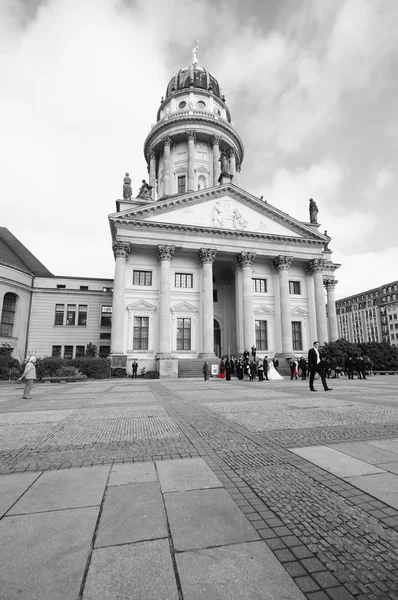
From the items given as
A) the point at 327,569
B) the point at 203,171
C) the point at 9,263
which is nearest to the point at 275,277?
the point at 203,171

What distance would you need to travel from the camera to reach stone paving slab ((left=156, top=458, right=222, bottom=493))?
3.46 m

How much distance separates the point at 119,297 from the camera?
3300cm

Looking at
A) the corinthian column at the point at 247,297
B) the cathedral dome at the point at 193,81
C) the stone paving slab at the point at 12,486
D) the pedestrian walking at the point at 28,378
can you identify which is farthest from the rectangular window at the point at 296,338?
the cathedral dome at the point at 193,81

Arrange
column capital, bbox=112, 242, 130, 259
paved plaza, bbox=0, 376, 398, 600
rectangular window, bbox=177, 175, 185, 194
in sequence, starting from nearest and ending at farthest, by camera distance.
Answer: paved plaza, bbox=0, 376, 398, 600 < column capital, bbox=112, 242, 130, 259 < rectangular window, bbox=177, 175, 185, 194

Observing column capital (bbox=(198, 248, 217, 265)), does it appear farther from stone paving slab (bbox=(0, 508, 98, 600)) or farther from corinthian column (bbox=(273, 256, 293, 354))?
stone paving slab (bbox=(0, 508, 98, 600))

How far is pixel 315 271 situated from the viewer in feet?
128

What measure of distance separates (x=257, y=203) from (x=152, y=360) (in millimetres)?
20604

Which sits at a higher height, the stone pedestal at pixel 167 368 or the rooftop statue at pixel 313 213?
the rooftop statue at pixel 313 213

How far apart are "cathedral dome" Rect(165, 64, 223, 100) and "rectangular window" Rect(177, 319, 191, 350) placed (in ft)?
139

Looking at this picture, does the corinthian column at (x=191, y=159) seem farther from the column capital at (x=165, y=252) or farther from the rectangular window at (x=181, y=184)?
the column capital at (x=165, y=252)

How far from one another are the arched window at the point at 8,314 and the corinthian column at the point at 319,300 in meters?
33.6

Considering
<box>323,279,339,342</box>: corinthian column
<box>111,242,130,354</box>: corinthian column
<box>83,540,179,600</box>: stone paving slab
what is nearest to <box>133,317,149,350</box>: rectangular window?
<box>111,242,130,354</box>: corinthian column

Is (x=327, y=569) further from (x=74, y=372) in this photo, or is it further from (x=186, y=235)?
(x=186, y=235)

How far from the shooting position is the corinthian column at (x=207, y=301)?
33.6 meters
